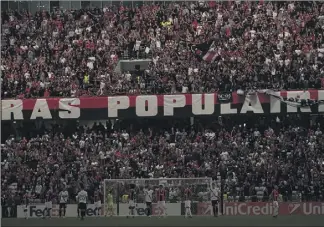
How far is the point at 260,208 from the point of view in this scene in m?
31.2

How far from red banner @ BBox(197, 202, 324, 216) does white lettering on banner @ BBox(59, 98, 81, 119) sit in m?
11.4

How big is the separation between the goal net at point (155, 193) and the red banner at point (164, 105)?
780 centimetres

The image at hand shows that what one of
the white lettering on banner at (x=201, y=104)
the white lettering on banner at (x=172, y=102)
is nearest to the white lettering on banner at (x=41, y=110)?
the white lettering on banner at (x=172, y=102)

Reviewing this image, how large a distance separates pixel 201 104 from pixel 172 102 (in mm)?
1706

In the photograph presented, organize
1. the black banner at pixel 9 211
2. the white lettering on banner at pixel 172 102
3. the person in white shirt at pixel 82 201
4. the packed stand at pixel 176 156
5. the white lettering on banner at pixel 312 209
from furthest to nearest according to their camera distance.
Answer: the white lettering on banner at pixel 172 102 → the packed stand at pixel 176 156 → the black banner at pixel 9 211 → the white lettering on banner at pixel 312 209 → the person in white shirt at pixel 82 201

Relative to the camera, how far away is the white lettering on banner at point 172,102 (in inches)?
1528

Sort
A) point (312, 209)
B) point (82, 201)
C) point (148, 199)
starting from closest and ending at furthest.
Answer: point (82, 201)
point (148, 199)
point (312, 209)

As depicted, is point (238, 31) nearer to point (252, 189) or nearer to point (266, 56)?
point (266, 56)

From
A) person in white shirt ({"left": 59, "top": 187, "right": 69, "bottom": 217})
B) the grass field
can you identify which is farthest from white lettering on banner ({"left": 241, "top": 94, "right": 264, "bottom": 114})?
person in white shirt ({"left": 59, "top": 187, "right": 69, "bottom": 217})

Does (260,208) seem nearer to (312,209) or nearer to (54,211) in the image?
(312,209)

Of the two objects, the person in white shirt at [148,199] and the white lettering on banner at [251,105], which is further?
the white lettering on banner at [251,105]

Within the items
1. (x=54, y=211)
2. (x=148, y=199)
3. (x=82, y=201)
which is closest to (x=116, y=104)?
(x=54, y=211)

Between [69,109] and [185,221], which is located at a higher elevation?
[69,109]

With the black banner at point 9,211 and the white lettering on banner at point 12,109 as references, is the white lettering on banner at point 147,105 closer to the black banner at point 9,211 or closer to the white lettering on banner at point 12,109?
the white lettering on banner at point 12,109
